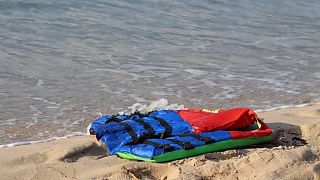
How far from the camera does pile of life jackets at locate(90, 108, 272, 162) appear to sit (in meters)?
3.57

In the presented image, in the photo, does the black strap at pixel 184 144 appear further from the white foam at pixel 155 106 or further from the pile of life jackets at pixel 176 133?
the white foam at pixel 155 106

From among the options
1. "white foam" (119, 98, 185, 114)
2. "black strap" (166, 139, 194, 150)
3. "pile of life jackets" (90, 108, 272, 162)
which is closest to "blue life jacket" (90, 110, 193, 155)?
"pile of life jackets" (90, 108, 272, 162)

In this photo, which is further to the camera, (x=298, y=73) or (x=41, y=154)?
(x=298, y=73)

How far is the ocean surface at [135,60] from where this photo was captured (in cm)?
534

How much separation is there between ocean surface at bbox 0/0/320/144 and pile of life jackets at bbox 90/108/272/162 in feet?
2.60

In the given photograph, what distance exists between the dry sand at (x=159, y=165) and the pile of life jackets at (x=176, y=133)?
66mm

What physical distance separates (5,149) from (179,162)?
1.31m

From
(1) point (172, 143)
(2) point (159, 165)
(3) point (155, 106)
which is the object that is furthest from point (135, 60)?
(2) point (159, 165)

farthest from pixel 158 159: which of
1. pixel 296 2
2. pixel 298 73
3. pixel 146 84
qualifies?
pixel 296 2

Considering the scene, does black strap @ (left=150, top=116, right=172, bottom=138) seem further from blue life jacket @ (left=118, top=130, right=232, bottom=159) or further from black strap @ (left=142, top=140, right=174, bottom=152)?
black strap @ (left=142, top=140, right=174, bottom=152)

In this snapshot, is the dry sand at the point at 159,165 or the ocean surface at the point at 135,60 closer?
the dry sand at the point at 159,165

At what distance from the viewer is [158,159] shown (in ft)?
11.4

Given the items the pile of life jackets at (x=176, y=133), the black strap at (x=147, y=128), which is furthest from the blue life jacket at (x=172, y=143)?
the black strap at (x=147, y=128)

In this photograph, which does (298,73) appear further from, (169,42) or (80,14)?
(80,14)
